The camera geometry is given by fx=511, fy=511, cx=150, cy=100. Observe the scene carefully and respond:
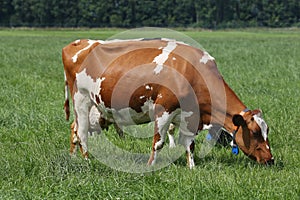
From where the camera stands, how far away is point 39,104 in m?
10.2

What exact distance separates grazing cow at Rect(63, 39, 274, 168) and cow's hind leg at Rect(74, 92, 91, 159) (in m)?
0.30

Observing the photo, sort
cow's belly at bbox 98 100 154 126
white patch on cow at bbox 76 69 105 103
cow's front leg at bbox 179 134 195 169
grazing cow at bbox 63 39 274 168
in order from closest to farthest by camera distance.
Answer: grazing cow at bbox 63 39 274 168 → cow's belly at bbox 98 100 154 126 → cow's front leg at bbox 179 134 195 169 → white patch on cow at bbox 76 69 105 103

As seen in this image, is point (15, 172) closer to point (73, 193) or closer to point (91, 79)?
point (73, 193)

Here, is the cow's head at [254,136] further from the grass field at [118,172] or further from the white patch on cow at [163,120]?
the white patch on cow at [163,120]

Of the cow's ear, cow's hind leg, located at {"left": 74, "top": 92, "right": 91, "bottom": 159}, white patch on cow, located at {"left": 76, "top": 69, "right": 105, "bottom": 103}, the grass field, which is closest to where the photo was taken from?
the grass field

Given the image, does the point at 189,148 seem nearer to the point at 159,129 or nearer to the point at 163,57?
the point at 159,129

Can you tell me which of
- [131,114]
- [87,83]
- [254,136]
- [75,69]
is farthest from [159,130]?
[75,69]

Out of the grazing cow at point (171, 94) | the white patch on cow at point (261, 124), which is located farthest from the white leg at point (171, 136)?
the white patch on cow at point (261, 124)

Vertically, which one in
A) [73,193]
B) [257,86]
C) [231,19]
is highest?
[73,193]

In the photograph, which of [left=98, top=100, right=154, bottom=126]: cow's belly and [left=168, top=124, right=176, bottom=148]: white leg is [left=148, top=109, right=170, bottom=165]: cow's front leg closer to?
[left=98, top=100, right=154, bottom=126]: cow's belly

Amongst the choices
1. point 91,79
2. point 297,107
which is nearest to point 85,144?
point 91,79

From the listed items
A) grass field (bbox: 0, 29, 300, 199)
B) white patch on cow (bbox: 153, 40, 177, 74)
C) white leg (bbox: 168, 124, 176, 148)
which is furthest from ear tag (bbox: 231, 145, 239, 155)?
white leg (bbox: 168, 124, 176, 148)

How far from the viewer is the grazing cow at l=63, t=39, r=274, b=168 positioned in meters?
5.88

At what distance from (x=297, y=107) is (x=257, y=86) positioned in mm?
3250
